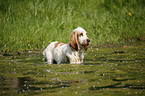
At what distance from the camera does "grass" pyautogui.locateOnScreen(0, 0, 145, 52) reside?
1127 centimetres

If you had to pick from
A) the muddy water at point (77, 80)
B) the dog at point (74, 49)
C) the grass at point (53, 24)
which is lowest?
the muddy water at point (77, 80)

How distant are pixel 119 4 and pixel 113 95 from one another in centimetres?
1483

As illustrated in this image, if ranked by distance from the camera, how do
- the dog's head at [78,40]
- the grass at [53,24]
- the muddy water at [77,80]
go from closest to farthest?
the muddy water at [77,80]
the dog's head at [78,40]
the grass at [53,24]

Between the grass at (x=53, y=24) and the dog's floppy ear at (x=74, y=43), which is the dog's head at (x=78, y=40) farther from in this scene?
the grass at (x=53, y=24)

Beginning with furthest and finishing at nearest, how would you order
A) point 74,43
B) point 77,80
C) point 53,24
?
1. point 53,24
2. point 74,43
3. point 77,80

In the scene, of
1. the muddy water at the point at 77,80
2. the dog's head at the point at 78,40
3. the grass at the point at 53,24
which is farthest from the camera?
the grass at the point at 53,24

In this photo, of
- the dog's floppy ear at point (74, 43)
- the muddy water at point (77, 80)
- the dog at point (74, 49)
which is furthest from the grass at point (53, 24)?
the muddy water at point (77, 80)

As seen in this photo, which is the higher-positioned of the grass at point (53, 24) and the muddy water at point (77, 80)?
the grass at point (53, 24)

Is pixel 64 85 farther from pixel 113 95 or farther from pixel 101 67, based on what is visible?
pixel 101 67

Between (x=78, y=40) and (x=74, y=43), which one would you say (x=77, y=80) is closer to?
(x=74, y=43)

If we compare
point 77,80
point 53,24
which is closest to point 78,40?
point 77,80

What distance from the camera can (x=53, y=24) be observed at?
12961 millimetres

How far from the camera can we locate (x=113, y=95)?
3.95 metres

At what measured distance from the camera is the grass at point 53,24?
11.3m
